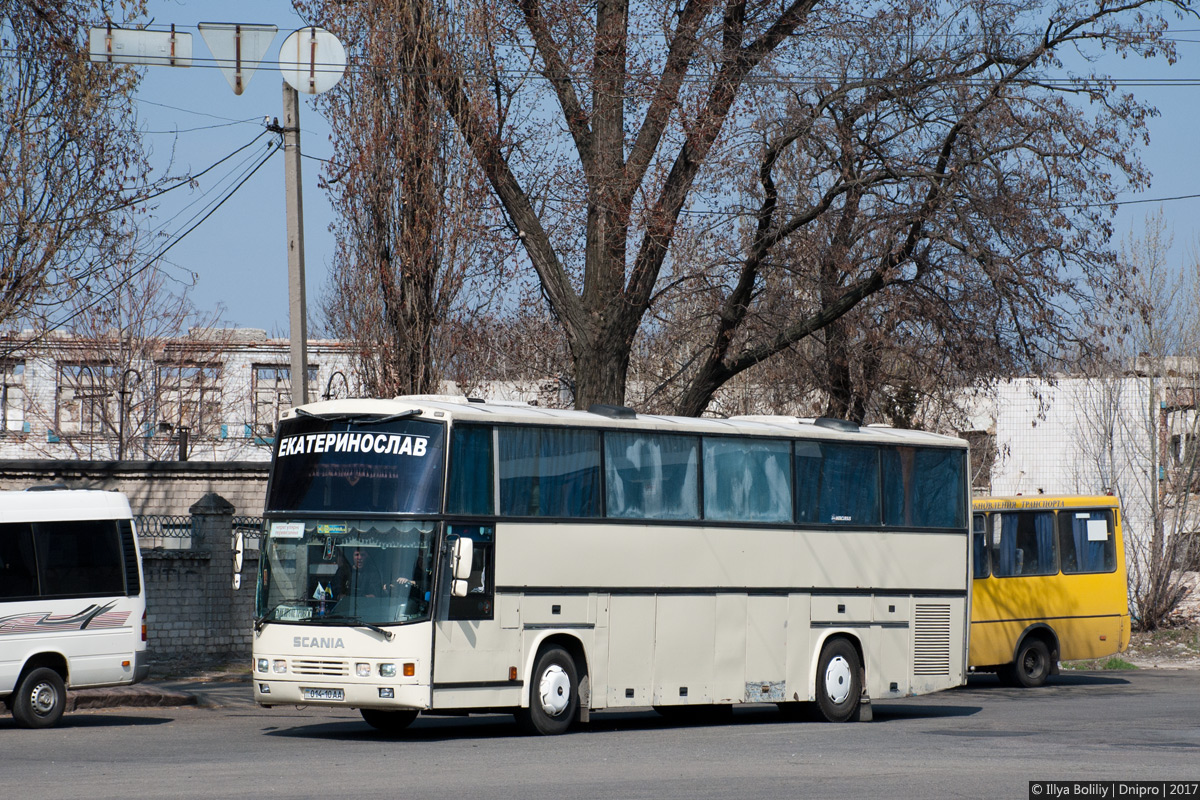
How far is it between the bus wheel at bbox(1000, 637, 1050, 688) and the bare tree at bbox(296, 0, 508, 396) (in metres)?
11.1

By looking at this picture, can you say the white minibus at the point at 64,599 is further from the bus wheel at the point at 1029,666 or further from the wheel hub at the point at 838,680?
the bus wheel at the point at 1029,666

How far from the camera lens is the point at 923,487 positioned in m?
18.2

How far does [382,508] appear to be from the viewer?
46.1 feet

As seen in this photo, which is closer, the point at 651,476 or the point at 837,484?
the point at 651,476

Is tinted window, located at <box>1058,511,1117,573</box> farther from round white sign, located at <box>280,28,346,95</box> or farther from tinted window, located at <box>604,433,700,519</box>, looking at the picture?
round white sign, located at <box>280,28,346,95</box>

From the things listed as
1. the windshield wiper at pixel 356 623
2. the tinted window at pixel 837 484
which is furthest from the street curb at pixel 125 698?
the tinted window at pixel 837 484

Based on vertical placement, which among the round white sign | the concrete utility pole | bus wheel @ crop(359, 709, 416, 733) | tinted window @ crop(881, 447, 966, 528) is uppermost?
the round white sign

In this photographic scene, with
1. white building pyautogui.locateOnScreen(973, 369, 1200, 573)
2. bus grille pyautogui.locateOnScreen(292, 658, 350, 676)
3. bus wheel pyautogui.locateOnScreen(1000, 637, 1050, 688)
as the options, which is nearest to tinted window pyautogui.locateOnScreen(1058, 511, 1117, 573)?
bus wheel pyautogui.locateOnScreen(1000, 637, 1050, 688)

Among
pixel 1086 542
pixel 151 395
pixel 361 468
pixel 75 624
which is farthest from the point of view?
pixel 151 395

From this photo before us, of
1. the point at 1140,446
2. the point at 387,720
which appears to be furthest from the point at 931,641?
the point at 1140,446

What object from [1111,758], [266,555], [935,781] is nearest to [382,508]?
[266,555]

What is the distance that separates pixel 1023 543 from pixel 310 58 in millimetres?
14775

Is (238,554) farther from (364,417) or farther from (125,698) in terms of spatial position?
(125,698)

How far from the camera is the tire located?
15.1 m
